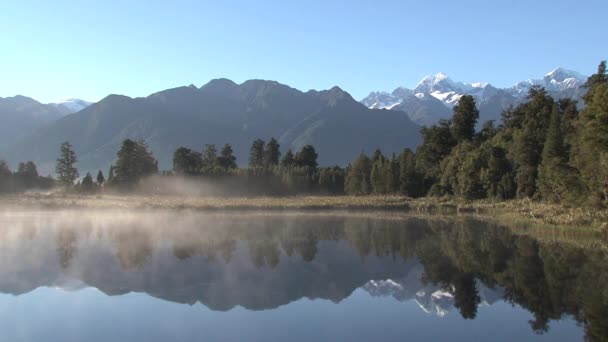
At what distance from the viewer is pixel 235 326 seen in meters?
15.9

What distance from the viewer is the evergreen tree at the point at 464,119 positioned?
99.1 m

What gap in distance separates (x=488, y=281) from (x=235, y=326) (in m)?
11.3

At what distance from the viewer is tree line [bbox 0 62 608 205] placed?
154ft

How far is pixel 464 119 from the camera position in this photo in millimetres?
100375

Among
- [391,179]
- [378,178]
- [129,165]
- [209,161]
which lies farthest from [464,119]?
[129,165]

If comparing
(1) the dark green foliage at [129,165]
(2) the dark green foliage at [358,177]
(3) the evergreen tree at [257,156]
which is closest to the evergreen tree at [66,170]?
(1) the dark green foliage at [129,165]

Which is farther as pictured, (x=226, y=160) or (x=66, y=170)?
(x=226, y=160)

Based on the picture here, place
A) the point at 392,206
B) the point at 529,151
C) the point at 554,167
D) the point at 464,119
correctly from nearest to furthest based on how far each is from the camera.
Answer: the point at 554,167
the point at 529,151
the point at 392,206
the point at 464,119

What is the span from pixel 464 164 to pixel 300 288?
65.3m

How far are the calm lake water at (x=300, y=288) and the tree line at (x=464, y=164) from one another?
13257 millimetres

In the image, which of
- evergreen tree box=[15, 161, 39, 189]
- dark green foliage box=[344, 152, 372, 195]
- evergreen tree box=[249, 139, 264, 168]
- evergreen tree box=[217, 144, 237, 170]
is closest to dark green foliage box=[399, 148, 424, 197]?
dark green foliage box=[344, 152, 372, 195]

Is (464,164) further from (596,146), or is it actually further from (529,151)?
(596,146)

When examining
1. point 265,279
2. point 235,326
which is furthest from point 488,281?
point 235,326

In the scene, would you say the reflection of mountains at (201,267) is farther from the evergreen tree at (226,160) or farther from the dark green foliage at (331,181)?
the evergreen tree at (226,160)
